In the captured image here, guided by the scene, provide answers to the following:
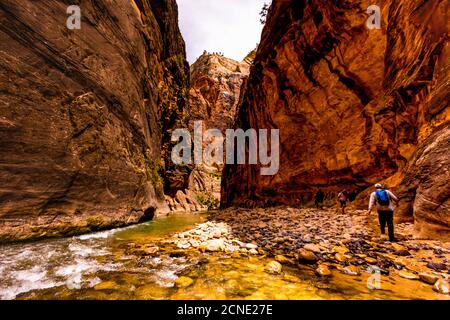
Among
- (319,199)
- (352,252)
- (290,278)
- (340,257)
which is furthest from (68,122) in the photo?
(319,199)

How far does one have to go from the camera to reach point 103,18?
31.9 ft

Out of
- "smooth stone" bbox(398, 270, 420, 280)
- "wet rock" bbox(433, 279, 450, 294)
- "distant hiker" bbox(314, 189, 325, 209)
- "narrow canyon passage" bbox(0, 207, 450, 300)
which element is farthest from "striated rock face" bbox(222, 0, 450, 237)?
"wet rock" bbox(433, 279, 450, 294)

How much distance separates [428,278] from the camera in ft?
9.24

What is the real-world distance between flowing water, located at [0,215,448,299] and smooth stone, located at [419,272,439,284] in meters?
0.12

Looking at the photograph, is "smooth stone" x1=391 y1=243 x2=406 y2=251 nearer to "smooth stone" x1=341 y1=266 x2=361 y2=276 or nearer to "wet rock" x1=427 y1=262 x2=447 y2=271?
"wet rock" x1=427 y1=262 x2=447 y2=271

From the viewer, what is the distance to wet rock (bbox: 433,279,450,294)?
8.29 ft

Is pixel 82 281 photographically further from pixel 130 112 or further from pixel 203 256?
pixel 130 112

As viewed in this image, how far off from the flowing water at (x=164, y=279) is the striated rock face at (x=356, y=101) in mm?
3269

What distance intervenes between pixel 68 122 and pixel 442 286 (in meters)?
9.96

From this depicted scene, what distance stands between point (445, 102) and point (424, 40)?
3.86 m

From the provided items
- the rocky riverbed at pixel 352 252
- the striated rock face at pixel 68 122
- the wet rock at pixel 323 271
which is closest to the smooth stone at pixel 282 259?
the rocky riverbed at pixel 352 252

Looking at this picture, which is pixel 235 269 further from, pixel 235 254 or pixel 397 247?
pixel 397 247

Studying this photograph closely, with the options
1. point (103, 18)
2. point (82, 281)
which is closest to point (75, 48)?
point (103, 18)

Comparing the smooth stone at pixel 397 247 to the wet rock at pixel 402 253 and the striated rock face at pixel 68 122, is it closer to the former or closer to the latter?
the wet rock at pixel 402 253
